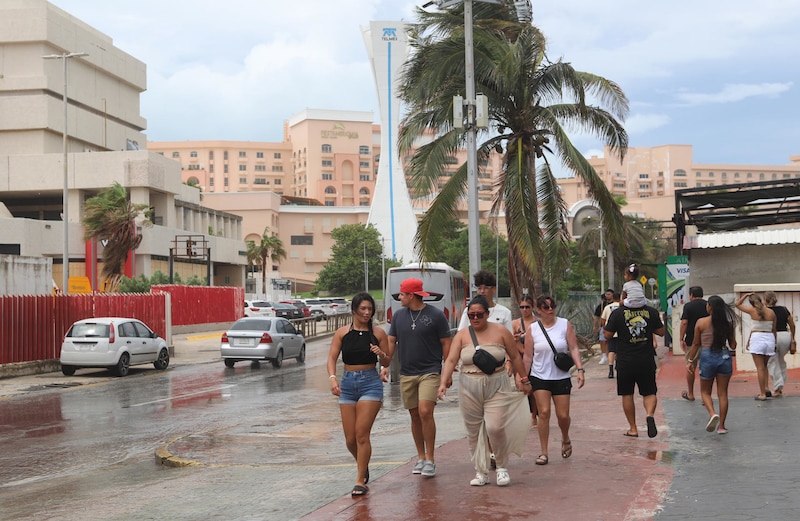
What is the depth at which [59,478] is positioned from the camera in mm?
10477

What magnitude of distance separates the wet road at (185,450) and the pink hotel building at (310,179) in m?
110

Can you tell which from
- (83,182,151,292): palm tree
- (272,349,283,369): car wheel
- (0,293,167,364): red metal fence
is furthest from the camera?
(83,182,151,292): palm tree

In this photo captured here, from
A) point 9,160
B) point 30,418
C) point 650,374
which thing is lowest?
point 30,418

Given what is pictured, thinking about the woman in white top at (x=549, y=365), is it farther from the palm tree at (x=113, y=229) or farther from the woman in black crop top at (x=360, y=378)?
the palm tree at (x=113, y=229)

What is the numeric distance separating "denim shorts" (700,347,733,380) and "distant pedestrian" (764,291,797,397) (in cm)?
347

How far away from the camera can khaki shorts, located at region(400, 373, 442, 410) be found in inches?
331

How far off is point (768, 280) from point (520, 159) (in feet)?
23.3

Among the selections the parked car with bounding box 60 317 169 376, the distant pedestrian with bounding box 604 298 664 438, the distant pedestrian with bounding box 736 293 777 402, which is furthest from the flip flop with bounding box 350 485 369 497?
the parked car with bounding box 60 317 169 376

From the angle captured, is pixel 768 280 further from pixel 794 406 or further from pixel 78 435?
pixel 78 435

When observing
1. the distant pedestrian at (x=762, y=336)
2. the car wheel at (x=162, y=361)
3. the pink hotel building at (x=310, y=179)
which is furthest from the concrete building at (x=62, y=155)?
the distant pedestrian at (x=762, y=336)

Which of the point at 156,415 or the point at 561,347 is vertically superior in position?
the point at 561,347

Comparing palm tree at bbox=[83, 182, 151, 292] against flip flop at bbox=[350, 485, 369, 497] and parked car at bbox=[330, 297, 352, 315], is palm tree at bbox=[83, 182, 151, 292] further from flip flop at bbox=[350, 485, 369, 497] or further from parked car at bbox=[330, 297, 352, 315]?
flip flop at bbox=[350, 485, 369, 497]

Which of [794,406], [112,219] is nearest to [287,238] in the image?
[112,219]

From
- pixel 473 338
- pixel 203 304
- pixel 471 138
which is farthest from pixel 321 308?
pixel 473 338
